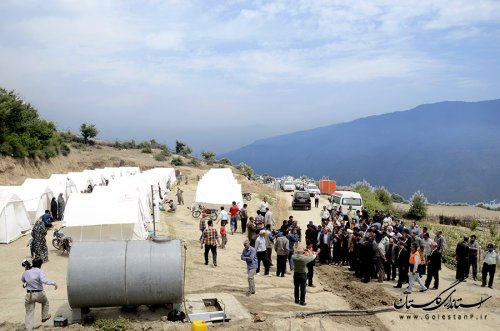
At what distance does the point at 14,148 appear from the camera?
140 feet

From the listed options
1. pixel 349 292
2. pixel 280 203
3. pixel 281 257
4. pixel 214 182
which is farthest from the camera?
pixel 280 203

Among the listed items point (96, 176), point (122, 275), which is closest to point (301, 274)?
point (122, 275)

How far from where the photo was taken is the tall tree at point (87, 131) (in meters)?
75.3

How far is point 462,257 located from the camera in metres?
15.4

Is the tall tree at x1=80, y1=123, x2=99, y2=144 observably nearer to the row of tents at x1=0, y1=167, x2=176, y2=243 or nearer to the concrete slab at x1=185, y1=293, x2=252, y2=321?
the row of tents at x1=0, y1=167, x2=176, y2=243

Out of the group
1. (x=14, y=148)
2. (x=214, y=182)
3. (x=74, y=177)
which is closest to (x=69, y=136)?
(x=14, y=148)

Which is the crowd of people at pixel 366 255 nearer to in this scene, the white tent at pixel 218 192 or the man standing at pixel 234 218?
the man standing at pixel 234 218

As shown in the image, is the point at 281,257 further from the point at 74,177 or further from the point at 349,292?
the point at 74,177

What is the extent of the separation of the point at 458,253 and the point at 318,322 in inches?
283

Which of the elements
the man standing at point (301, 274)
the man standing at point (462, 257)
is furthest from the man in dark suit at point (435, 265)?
the man standing at point (301, 274)

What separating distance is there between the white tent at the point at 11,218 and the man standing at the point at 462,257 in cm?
1787

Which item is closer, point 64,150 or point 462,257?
point 462,257

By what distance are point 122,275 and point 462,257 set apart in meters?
11.3

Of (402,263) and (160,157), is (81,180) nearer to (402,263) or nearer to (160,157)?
(402,263)
